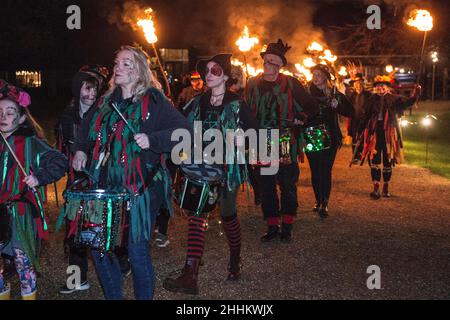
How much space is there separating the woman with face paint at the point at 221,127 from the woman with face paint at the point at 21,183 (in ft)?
3.64

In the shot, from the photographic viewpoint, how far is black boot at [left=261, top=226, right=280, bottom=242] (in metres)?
6.26

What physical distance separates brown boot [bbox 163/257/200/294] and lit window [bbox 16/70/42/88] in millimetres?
42988

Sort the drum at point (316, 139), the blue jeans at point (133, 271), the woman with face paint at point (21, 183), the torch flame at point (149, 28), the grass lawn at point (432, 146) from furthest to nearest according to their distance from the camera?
the grass lawn at point (432, 146)
the torch flame at point (149, 28)
the drum at point (316, 139)
the woman with face paint at point (21, 183)
the blue jeans at point (133, 271)

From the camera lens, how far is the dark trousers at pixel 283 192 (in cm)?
635

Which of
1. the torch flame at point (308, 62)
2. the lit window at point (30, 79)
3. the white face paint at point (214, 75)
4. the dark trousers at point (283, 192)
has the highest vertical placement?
the lit window at point (30, 79)

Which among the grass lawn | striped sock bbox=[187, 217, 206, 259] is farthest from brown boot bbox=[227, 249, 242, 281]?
the grass lawn

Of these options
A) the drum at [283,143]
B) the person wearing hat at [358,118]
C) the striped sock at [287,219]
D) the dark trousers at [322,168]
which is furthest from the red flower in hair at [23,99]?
the person wearing hat at [358,118]

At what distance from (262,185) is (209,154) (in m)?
1.67

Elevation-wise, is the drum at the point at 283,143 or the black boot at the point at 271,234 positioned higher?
the drum at the point at 283,143

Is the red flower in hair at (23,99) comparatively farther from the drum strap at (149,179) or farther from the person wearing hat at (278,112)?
the person wearing hat at (278,112)

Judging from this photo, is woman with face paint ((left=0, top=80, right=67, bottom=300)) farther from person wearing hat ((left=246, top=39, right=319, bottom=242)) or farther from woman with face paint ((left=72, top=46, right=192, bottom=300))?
person wearing hat ((left=246, top=39, right=319, bottom=242))

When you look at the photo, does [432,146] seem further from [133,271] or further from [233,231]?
[133,271]

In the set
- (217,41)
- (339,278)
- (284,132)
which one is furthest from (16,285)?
(217,41)

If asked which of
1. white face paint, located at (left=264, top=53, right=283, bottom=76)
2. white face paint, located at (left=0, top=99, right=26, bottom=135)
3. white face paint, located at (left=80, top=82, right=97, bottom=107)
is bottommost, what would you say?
white face paint, located at (left=0, top=99, right=26, bottom=135)
